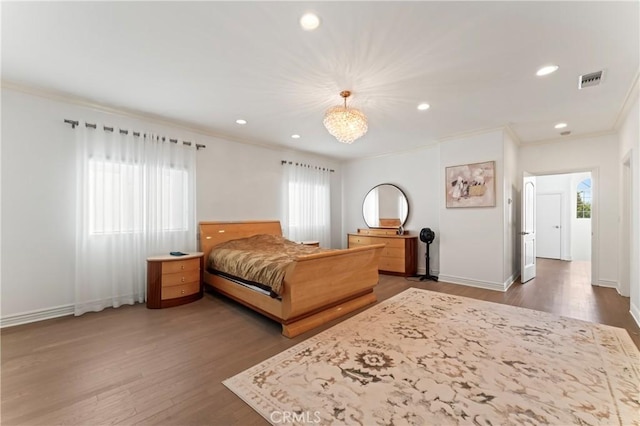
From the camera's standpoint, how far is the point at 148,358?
2.26m

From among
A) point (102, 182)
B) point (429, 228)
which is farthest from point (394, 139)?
point (102, 182)

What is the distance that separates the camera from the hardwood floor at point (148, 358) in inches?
64.6

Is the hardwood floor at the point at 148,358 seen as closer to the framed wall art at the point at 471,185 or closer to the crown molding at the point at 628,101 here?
the framed wall art at the point at 471,185

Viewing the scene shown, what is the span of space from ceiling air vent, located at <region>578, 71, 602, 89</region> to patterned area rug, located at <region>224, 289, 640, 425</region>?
2644 millimetres

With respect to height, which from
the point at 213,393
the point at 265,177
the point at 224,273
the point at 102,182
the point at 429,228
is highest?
the point at 265,177

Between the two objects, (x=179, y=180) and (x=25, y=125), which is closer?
(x=25, y=125)

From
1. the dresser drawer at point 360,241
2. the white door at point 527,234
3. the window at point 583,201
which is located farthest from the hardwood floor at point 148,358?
the window at point 583,201

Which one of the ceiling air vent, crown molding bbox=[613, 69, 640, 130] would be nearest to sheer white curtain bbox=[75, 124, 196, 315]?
the ceiling air vent

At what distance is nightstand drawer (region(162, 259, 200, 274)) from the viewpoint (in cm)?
353

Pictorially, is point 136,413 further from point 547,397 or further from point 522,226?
point 522,226

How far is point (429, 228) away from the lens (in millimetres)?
5320

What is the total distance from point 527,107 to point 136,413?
511cm

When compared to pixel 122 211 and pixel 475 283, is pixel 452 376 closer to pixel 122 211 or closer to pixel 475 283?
pixel 475 283

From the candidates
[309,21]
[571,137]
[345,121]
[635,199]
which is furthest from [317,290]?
[571,137]
